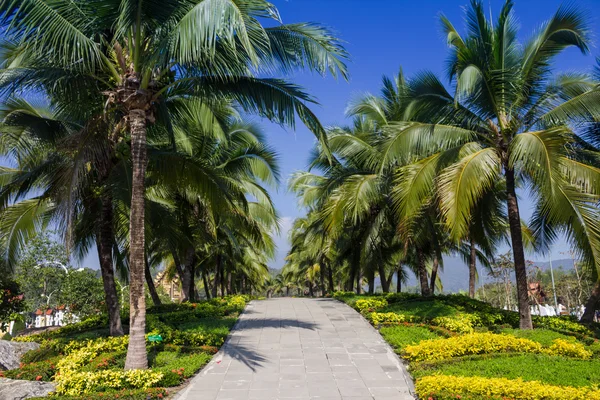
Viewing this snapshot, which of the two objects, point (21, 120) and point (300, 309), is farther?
point (300, 309)

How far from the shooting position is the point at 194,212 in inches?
703

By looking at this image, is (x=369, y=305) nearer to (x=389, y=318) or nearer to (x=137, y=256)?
(x=389, y=318)

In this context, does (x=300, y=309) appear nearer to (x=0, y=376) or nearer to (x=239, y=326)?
(x=239, y=326)

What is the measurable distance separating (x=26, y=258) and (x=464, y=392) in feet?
67.4

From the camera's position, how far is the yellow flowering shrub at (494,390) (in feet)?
20.4

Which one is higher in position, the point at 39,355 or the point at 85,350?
the point at 85,350

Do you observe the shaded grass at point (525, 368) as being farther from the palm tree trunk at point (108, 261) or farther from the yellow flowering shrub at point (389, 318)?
the palm tree trunk at point (108, 261)

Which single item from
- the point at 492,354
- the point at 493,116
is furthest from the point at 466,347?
the point at 493,116

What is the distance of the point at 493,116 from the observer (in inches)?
450

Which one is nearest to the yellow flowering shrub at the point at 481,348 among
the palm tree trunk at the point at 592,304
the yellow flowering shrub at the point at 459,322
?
the yellow flowering shrub at the point at 459,322

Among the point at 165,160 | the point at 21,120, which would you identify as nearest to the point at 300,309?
the point at 165,160

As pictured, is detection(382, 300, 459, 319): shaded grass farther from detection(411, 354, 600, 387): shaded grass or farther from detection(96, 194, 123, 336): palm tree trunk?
detection(96, 194, 123, 336): palm tree trunk

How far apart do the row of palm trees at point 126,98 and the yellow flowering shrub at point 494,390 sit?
4.74 metres

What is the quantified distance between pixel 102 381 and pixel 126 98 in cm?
480
